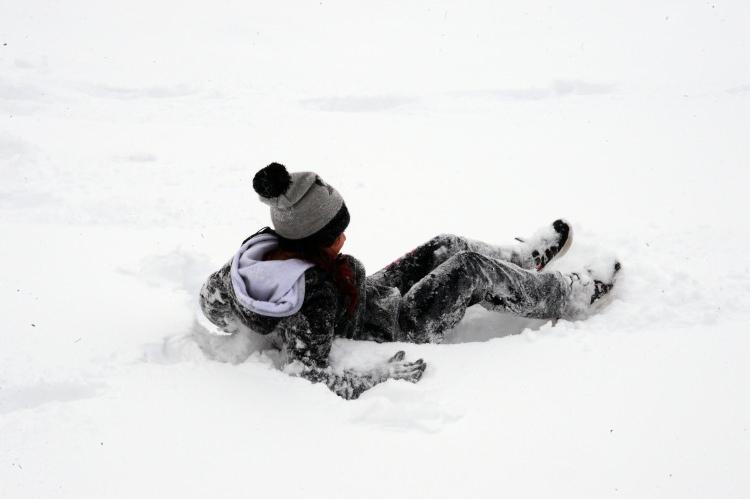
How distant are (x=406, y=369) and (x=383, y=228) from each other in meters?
2.13

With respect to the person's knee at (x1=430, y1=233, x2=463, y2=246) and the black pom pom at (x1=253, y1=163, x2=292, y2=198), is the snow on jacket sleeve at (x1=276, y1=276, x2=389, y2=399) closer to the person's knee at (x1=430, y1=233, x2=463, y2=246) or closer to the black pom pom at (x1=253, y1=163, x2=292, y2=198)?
the black pom pom at (x1=253, y1=163, x2=292, y2=198)

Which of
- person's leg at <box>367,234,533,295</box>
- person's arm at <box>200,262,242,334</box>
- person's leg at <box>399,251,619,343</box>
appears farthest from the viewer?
person's leg at <box>367,234,533,295</box>

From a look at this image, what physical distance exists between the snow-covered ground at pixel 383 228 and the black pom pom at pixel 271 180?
73cm

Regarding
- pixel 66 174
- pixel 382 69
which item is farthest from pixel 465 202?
pixel 382 69

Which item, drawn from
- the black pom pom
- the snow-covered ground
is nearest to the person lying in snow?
the black pom pom

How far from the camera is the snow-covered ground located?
215 cm

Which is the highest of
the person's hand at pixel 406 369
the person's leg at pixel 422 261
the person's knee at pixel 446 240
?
the person's knee at pixel 446 240

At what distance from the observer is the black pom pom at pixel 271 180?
2.44 meters

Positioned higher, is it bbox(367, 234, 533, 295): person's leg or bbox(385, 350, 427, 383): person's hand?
bbox(367, 234, 533, 295): person's leg

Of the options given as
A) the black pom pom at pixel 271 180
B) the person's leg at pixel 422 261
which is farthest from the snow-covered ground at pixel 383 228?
the black pom pom at pixel 271 180

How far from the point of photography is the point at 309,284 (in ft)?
8.59

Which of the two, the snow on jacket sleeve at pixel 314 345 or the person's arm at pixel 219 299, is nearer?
the snow on jacket sleeve at pixel 314 345

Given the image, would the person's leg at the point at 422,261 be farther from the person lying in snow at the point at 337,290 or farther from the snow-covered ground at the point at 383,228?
the snow-covered ground at the point at 383,228

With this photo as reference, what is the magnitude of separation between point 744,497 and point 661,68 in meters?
7.33
